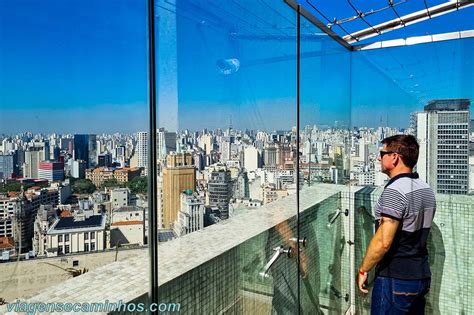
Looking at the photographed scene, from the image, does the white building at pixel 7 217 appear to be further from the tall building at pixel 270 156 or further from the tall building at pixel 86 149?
the tall building at pixel 270 156

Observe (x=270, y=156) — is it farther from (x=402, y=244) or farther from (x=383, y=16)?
(x=383, y=16)

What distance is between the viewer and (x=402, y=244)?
1725 millimetres

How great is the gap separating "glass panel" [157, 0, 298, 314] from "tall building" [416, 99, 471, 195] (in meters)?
1.21

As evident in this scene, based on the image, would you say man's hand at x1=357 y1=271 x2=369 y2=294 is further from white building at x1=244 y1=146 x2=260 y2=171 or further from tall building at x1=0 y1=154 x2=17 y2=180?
tall building at x1=0 y1=154 x2=17 y2=180

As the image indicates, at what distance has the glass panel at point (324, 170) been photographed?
6.93 ft

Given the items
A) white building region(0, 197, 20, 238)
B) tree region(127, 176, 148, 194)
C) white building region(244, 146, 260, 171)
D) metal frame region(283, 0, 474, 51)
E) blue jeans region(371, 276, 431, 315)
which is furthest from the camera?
metal frame region(283, 0, 474, 51)

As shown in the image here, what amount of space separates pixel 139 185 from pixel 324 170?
5.68ft

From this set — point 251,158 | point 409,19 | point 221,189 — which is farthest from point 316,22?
point 221,189

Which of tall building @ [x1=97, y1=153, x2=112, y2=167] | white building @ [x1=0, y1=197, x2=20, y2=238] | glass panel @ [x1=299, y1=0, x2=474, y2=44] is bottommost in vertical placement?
white building @ [x1=0, y1=197, x2=20, y2=238]

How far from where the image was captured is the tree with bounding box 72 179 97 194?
81 centimetres

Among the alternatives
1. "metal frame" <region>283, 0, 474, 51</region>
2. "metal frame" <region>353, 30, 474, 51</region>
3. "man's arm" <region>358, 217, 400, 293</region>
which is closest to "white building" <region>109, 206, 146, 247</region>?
"man's arm" <region>358, 217, 400, 293</region>

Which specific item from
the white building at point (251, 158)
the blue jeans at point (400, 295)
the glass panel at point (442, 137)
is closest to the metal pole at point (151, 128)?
the white building at point (251, 158)

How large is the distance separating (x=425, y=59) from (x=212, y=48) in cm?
199

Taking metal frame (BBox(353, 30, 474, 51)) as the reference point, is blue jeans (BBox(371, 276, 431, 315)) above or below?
below
